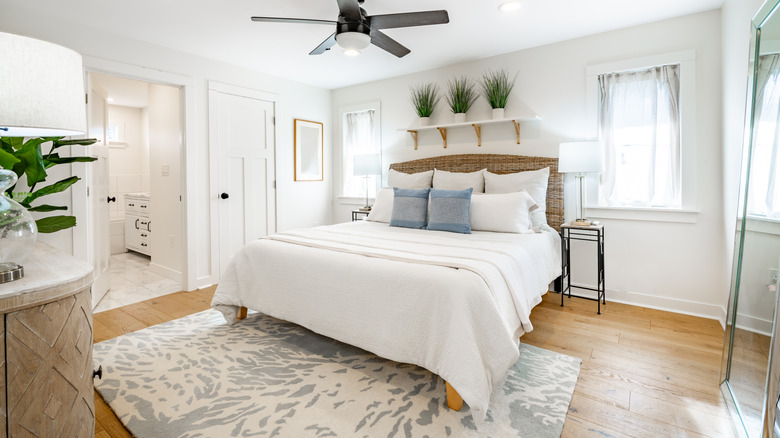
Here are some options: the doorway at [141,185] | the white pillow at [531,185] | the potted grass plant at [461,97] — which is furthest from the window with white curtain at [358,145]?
the doorway at [141,185]

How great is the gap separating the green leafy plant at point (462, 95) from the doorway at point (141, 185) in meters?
2.81

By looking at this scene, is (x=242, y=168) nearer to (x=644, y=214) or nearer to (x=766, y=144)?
(x=644, y=214)

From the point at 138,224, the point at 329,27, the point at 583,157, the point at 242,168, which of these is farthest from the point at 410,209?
the point at 138,224

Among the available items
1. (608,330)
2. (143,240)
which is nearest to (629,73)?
(608,330)

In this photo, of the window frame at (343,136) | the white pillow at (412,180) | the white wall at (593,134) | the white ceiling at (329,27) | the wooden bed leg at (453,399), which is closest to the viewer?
the wooden bed leg at (453,399)

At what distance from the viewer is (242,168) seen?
171 inches

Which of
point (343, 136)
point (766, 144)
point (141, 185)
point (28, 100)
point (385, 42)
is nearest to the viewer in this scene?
point (28, 100)

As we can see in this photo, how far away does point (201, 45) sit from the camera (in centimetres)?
358

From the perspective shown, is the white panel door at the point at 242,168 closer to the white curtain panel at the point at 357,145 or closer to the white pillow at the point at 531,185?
the white curtain panel at the point at 357,145

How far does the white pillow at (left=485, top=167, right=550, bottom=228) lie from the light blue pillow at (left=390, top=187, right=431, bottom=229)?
0.66 m

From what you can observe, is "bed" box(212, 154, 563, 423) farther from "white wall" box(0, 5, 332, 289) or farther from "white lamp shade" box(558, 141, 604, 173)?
"white wall" box(0, 5, 332, 289)

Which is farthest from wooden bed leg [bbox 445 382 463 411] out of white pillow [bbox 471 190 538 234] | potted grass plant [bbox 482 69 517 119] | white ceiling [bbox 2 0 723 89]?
potted grass plant [bbox 482 69 517 119]

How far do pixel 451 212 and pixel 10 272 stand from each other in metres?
2.63

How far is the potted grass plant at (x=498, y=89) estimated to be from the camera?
12.5 ft
